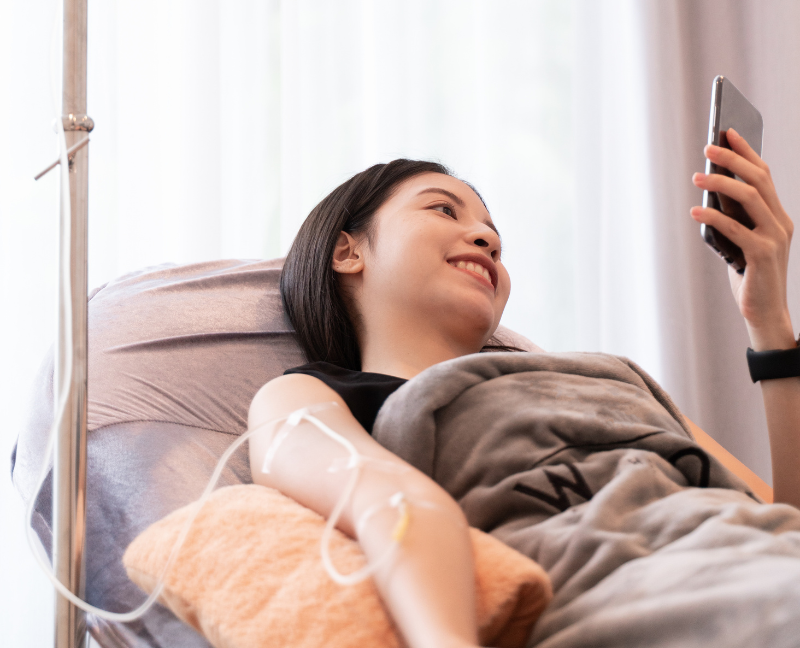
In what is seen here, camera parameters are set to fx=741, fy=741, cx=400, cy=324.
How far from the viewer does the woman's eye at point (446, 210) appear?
114 centimetres

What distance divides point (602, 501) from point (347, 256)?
65cm

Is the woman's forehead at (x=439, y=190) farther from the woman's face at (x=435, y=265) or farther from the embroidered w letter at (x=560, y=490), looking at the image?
the embroidered w letter at (x=560, y=490)

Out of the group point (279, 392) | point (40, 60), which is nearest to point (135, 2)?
point (40, 60)

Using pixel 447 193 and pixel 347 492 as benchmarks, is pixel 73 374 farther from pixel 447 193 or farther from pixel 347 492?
pixel 447 193

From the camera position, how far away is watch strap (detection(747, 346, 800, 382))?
3.43 ft

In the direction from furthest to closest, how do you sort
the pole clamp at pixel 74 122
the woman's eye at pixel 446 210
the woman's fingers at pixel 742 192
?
the woman's eye at pixel 446 210 → the woman's fingers at pixel 742 192 → the pole clamp at pixel 74 122

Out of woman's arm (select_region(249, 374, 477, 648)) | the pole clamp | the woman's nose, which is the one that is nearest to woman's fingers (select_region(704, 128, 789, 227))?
the woman's nose

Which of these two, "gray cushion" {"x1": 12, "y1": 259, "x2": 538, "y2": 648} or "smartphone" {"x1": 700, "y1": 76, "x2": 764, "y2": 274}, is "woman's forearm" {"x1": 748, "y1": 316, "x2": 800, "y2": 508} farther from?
"gray cushion" {"x1": 12, "y1": 259, "x2": 538, "y2": 648}

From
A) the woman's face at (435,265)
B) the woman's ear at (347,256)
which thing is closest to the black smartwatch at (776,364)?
the woman's face at (435,265)

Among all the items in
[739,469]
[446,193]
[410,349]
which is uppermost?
[446,193]

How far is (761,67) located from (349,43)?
1.13 m

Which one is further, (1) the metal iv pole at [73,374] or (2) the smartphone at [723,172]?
(2) the smartphone at [723,172]

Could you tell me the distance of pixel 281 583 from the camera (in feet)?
1.92

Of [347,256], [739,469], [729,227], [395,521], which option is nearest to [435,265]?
[347,256]
